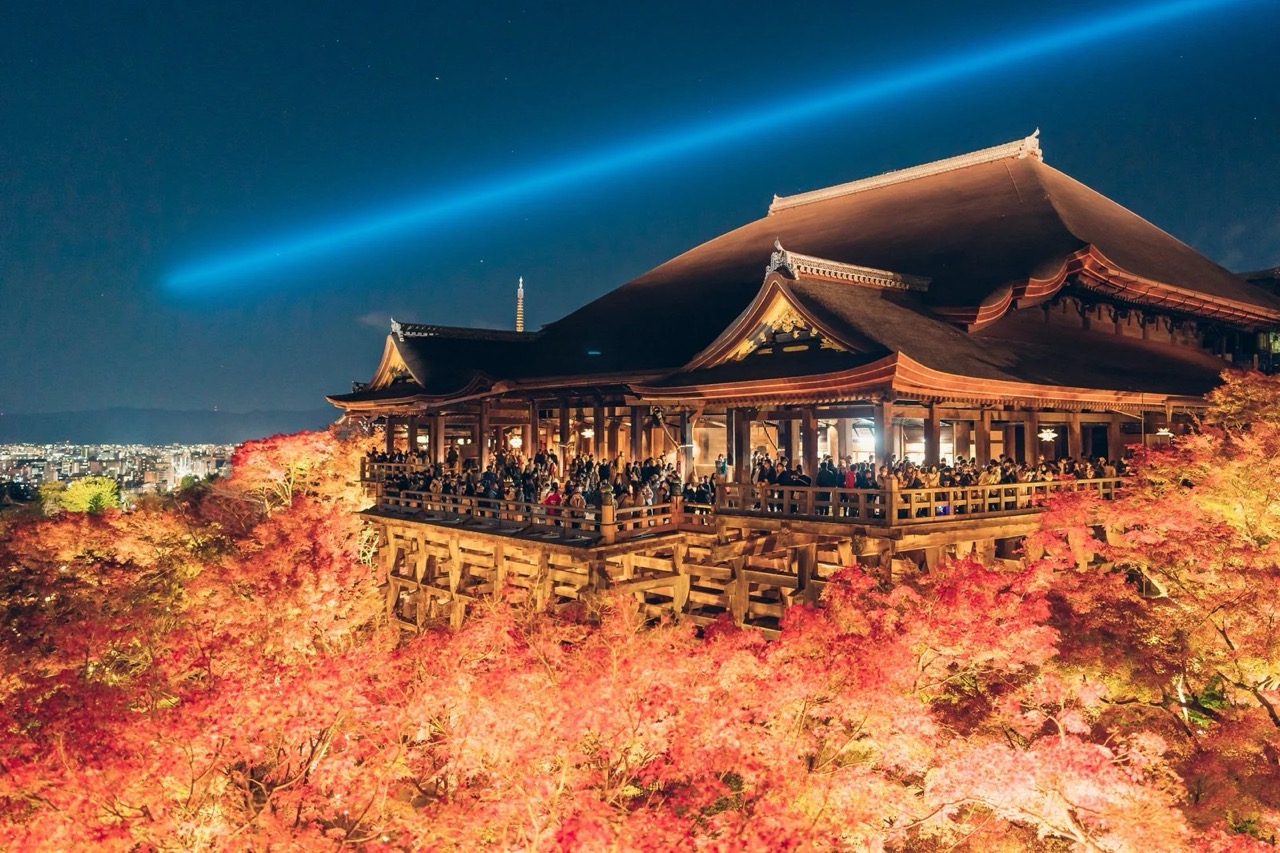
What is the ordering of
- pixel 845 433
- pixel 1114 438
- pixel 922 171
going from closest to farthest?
pixel 1114 438, pixel 845 433, pixel 922 171

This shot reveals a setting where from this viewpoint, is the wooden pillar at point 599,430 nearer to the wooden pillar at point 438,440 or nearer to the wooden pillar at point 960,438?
the wooden pillar at point 438,440

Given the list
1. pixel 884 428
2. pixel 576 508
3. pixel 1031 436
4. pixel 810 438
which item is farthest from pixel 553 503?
pixel 1031 436

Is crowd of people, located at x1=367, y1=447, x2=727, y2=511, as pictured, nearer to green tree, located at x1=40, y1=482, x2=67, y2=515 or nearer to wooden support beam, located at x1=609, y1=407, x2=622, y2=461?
wooden support beam, located at x1=609, y1=407, x2=622, y2=461

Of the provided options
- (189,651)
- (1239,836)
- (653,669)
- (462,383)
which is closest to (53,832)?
(189,651)

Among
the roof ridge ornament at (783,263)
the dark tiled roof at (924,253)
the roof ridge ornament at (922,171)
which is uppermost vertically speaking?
the roof ridge ornament at (922,171)

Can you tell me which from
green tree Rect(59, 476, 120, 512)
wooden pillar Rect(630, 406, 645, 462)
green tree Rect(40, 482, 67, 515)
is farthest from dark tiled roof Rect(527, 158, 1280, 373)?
green tree Rect(59, 476, 120, 512)

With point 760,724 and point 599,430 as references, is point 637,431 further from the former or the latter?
point 760,724

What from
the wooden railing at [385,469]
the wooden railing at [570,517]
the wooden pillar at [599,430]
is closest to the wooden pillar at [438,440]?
the wooden railing at [385,469]
